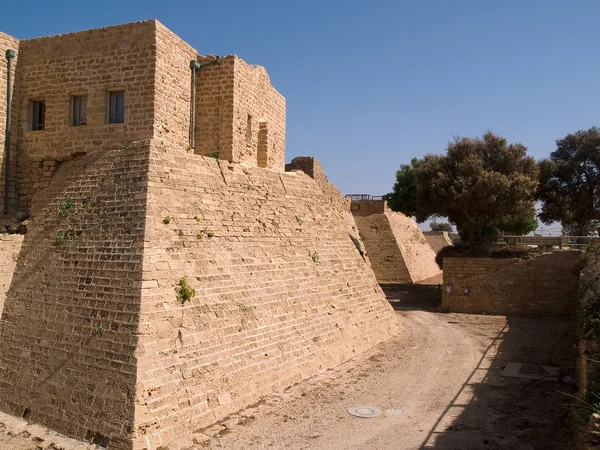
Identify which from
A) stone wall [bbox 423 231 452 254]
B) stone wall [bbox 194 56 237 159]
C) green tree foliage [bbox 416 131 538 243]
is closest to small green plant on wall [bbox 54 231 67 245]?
stone wall [bbox 194 56 237 159]

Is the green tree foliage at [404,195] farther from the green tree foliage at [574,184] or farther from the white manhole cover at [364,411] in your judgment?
the white manhole cover at [364,411]

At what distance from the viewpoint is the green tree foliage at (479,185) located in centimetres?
2084

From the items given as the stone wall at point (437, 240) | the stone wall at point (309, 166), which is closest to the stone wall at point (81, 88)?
the stone wall at point (309, 166)

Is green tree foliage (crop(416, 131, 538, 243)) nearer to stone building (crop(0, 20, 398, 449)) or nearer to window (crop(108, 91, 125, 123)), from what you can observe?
stone building (crop(0, 20, 398, 449))

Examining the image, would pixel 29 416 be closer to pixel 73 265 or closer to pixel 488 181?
pixel 73 265

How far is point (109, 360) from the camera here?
7.47m

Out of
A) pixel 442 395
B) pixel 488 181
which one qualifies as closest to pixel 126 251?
pixel 442 395

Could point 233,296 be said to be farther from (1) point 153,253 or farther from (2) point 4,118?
(2) point 4,118

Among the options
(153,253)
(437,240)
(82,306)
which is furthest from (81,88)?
(437,240)

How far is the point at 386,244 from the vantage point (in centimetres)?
2889

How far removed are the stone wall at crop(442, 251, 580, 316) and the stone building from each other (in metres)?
6.00

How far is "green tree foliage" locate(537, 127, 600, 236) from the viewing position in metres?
24.6

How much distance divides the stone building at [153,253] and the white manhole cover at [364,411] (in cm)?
156

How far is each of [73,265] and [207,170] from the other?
11.4 ft
